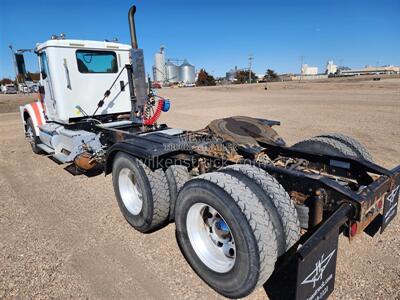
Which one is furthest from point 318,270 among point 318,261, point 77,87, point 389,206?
point 77,87

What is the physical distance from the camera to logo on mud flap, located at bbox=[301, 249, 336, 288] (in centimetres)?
200

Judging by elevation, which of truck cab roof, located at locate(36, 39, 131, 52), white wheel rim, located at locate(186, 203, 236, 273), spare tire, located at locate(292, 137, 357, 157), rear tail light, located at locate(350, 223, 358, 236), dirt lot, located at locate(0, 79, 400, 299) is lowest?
dirt lot, located at locate(0, 79, 400, 299)

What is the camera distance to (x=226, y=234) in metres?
2.87

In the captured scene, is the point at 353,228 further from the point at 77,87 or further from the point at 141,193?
the point at 77,87

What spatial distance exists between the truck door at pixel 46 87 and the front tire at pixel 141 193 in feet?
10.4

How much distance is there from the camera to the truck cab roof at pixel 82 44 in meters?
5.55

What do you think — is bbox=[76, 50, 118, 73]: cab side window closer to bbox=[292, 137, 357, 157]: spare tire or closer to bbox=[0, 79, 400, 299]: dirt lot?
bbox=[0, 79, 400, 299]: dirt lot

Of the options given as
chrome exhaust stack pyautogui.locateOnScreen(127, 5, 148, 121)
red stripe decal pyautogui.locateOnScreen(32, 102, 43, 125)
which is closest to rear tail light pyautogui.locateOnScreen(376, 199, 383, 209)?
chrome exhaust stack pyautogui.locateOnScreen(127, 5, 148, 121)

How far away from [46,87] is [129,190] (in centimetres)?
386

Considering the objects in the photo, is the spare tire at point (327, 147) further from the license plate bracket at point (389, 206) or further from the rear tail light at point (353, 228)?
the rear tail light at point (353, 228)

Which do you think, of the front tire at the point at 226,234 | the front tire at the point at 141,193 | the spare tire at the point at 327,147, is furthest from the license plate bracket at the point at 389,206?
the front tire at the point at 141,193

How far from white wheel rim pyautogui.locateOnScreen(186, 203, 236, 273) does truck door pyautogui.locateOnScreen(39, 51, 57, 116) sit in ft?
15.4

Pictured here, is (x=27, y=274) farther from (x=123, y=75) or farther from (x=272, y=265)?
(x=123, y=75)

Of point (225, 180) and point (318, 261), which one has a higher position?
point (225, 180)
